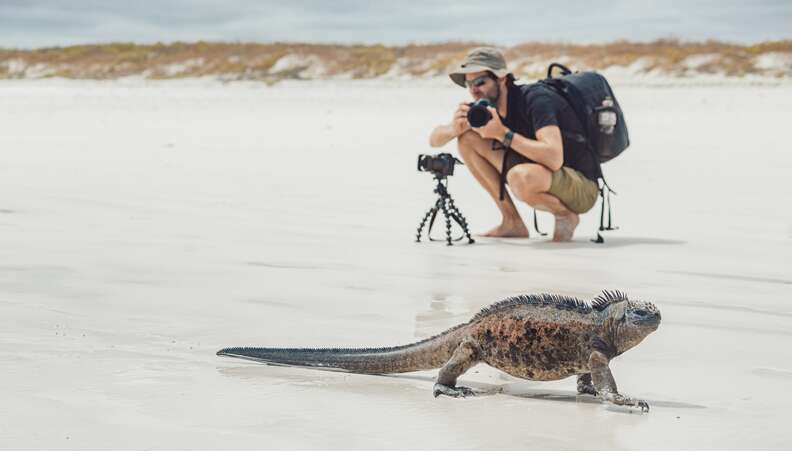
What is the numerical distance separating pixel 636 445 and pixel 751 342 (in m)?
1.73

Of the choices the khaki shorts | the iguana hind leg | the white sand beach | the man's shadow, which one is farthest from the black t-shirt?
the iguana hind leg

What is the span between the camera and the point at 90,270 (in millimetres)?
6590

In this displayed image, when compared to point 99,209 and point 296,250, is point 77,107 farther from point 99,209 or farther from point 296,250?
point 296,250

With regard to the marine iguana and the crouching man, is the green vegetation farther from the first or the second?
the marine iguana

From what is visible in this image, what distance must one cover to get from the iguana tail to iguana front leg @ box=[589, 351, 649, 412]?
44 cm

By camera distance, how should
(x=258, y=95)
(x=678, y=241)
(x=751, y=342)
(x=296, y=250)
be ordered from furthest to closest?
(x=258, y=95) → (x=678, y=241) → (x=296, y=250) → (x=751, y=342)

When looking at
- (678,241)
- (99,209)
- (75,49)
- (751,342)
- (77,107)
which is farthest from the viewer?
(75,49)

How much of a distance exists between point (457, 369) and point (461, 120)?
4050 millimetres

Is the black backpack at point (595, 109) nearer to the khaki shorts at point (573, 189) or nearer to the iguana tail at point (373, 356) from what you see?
the khaki shorts at point (573, 189)

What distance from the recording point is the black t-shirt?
771 cm

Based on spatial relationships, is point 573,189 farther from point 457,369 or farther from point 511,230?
point 457,369

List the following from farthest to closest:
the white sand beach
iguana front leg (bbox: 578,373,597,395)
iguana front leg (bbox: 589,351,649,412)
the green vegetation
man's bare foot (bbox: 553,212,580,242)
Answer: the green vegetation → man's bare foot (bbox: 553,212,580,242) → iguana front leg (bbox: 578,373,597,395) → iguana front leg (bbox: 589,351,649,412) → the white sand beach

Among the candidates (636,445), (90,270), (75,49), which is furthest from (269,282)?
(75,49)

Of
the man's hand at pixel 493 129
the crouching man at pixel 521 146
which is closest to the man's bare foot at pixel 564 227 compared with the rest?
the crouching man at pixel 521 146
